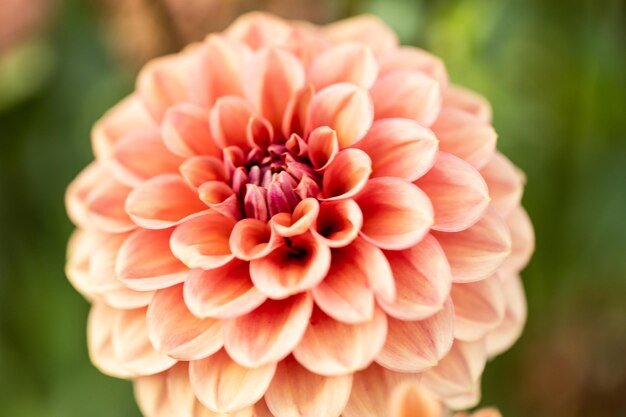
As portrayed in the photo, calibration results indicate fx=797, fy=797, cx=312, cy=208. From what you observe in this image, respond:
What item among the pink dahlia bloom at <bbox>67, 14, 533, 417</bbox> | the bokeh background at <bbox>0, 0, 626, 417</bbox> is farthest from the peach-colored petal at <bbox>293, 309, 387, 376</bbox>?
the bokeh background at <bbox>0, 0, 626, 417</bbox>

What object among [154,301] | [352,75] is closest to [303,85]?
[352,75]

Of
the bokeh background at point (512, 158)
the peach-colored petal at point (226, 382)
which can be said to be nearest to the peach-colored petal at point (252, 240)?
the peach-colored petal at point (226, 382)

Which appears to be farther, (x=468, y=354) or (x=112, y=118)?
(x=112, y=118)

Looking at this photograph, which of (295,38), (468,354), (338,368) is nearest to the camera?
(338,368)

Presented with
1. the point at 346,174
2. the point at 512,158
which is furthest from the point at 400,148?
the point at 512,158

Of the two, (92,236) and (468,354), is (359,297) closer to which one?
(468,354)

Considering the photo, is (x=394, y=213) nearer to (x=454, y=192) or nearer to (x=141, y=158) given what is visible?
(x=454, y=192)

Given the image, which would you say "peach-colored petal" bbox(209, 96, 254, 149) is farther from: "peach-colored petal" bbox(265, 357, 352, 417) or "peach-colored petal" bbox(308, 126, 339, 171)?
"peach-colored petal" bbox(265, 357, 352, 417)

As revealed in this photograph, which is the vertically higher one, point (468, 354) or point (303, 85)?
point (303, 85)
